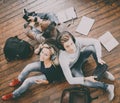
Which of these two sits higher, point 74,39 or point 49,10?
point 49,10

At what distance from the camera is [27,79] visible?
5090 mm

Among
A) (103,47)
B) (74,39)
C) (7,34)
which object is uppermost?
(7,34)

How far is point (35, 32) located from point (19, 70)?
81 cm

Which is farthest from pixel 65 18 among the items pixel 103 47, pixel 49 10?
pixel 103 47

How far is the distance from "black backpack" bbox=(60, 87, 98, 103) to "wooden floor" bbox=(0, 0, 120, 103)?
13 centimetres

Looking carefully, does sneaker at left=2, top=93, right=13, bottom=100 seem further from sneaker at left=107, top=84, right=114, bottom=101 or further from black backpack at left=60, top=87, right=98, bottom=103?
sneaker at left=107, top=84, right=114, bottom=101

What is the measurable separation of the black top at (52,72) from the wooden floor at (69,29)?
22 centimetres

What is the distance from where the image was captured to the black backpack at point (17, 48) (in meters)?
5.39

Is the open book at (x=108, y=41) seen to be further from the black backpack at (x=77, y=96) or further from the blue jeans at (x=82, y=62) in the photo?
the black backpack at (x=77, y=96)

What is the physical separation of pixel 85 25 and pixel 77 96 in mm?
1440

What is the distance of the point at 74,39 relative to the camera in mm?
4617

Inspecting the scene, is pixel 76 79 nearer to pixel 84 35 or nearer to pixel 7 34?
pixel 84 35

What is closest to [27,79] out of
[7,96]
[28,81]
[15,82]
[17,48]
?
[28,81]

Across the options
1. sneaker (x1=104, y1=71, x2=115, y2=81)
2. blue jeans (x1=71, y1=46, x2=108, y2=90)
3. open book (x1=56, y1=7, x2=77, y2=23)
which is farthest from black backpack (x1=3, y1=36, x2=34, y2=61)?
sneaker (x1=104, y1=71, x2=115, y2=81)
